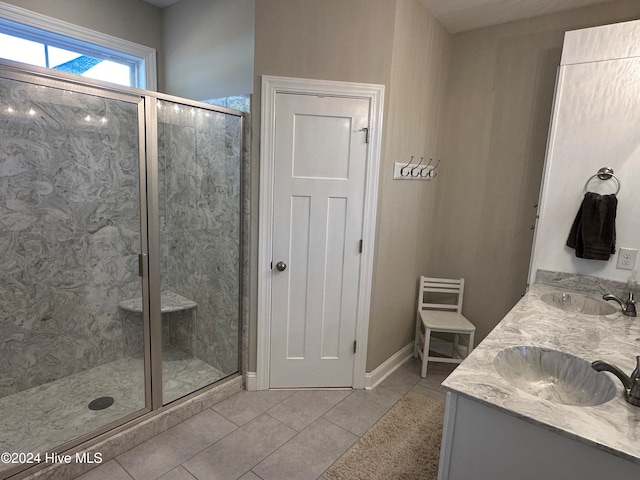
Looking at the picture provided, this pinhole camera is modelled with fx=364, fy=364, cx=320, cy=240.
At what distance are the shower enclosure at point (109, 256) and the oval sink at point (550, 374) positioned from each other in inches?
71.1

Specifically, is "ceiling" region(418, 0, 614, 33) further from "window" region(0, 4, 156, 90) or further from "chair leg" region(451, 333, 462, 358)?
"chair leg" region(451, 333, 462, 358)

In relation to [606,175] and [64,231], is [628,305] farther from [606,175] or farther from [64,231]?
[64,231]

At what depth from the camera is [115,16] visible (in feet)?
9.25

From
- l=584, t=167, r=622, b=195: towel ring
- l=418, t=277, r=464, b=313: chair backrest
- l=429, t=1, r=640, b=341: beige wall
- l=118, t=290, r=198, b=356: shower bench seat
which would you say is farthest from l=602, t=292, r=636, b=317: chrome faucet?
l=118, t=290, r=198, b=356: shower bench seat

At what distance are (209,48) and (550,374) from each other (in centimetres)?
290

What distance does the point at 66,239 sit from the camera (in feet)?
8.34

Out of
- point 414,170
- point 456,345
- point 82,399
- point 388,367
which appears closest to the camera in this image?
point 82,399

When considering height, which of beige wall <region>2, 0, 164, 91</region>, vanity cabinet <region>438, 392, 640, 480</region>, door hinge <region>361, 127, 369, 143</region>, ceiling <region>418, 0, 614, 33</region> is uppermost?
ceiling <region>418, 0, 614, 33</region>

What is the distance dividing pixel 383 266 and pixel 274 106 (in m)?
1.37

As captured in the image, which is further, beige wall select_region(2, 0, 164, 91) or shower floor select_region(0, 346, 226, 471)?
beige wall select_region(2, 0, 164, 91)

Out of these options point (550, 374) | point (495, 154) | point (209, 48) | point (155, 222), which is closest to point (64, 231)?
point (155, 222)

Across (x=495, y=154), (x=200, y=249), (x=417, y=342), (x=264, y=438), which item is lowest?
(x=264, y=438)

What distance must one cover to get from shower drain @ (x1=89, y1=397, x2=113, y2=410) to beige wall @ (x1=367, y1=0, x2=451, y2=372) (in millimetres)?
1773

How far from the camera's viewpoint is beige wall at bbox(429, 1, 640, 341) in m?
2.72
